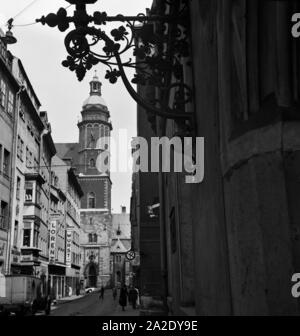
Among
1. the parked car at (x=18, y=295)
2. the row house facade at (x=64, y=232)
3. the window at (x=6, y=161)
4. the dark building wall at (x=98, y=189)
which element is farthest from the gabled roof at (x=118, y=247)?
the parked car at (x=18, y=295)

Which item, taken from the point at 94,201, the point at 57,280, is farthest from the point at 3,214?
the point at 94,201

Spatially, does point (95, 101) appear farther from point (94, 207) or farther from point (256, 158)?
point (256, 158)

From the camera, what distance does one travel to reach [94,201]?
101 metres

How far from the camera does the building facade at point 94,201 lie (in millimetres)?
100188

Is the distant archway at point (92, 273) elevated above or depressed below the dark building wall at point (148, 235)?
below

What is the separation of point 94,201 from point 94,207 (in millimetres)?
1328

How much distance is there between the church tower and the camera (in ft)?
329

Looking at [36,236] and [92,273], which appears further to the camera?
[92,273]

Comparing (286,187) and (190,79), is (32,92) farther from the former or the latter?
(286,187)

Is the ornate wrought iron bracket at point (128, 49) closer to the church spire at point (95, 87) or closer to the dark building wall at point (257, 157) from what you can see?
the dark building wall at point (257, 157)

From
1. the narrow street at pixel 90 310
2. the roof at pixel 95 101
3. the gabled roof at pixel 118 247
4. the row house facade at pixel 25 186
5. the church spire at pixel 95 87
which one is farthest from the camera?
the gabled roof at pixel 118 247

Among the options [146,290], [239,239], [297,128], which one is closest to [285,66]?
[297,128]

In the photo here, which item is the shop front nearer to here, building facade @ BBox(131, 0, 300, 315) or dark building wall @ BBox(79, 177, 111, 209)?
dark building wall @ BBox(79, 177, 111, 209)

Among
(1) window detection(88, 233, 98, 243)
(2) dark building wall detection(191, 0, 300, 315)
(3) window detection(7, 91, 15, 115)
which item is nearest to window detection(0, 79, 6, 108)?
(3) window detection(7, 91, 15, 115)
